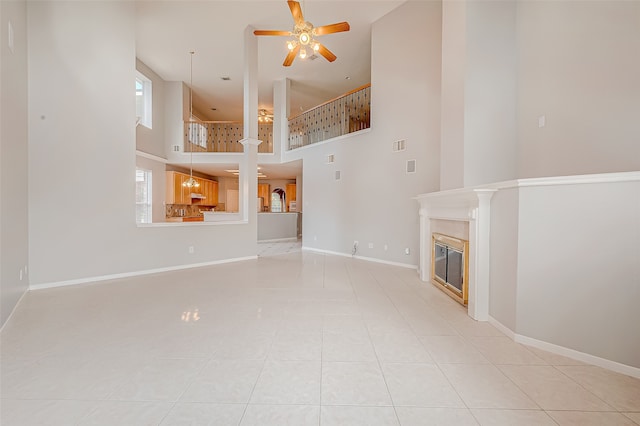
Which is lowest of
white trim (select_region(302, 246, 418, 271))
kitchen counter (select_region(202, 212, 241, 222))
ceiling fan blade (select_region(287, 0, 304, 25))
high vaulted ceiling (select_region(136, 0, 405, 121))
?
white trim (select_region(302, 246, 418, 271))

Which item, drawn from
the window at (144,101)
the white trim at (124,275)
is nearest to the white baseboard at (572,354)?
the white trim at (124,275)

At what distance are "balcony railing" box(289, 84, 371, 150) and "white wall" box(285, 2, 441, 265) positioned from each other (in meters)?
0.57

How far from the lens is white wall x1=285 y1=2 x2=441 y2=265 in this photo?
5469 mm

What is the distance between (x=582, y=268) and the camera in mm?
2188

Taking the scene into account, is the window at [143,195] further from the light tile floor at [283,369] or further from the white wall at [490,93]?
the white wall at [490,93]

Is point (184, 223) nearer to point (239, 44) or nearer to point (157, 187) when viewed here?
point (157, 187)

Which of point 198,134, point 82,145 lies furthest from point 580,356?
point 198,134

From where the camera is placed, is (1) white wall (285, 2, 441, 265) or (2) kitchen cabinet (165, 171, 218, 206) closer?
(1) white wall (285, 2, 441, 265)

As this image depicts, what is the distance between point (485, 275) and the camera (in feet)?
9.73

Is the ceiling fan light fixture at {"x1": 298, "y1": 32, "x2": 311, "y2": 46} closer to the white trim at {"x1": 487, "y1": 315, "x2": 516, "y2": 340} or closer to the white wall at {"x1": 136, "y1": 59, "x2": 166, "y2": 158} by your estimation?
the white trim at {"x1": 487, "y1": 315, "x2": 516, "y2": 340}

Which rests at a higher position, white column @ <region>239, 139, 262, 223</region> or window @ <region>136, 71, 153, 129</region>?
window @ <region>136, 71, 153, 129</region>

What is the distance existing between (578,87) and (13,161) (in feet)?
21.8

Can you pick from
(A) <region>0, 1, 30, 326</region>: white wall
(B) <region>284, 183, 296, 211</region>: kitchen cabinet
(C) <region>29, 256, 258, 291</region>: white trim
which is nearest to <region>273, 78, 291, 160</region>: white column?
(C) <region>29, 256, 258, 291</region>: white trim

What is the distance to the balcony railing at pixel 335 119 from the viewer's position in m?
7.46
